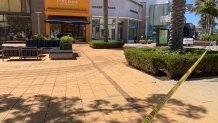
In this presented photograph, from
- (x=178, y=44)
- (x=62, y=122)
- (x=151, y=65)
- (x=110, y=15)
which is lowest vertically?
(x=62, y=122)

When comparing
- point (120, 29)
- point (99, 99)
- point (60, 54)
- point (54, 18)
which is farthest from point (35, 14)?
point (99, 99)

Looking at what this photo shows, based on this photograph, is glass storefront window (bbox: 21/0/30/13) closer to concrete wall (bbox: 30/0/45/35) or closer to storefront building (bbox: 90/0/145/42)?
concrete wall (bbox: 30/0/45/35)

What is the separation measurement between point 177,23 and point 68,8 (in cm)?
2625

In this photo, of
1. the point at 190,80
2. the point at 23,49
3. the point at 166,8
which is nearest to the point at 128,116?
the point at 190,80

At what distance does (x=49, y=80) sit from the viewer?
29.9ft

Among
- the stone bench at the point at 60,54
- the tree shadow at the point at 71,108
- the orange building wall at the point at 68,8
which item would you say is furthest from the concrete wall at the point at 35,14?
the tree shadow at the point at 71,108

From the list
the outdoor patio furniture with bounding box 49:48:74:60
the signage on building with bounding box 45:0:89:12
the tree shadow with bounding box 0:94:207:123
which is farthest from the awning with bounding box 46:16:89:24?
the tree shadow with bounding box 0:94:207:123

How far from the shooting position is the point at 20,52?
14.9 m

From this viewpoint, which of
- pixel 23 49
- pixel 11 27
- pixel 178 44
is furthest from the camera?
pixel 11 27

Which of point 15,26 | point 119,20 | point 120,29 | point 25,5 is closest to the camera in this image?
point 15,26

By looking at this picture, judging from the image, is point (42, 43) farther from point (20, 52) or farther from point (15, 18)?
point (15, 18)

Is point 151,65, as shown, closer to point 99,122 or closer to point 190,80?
point 190,80

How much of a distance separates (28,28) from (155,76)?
27771 mm

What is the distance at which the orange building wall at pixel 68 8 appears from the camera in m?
33.9
